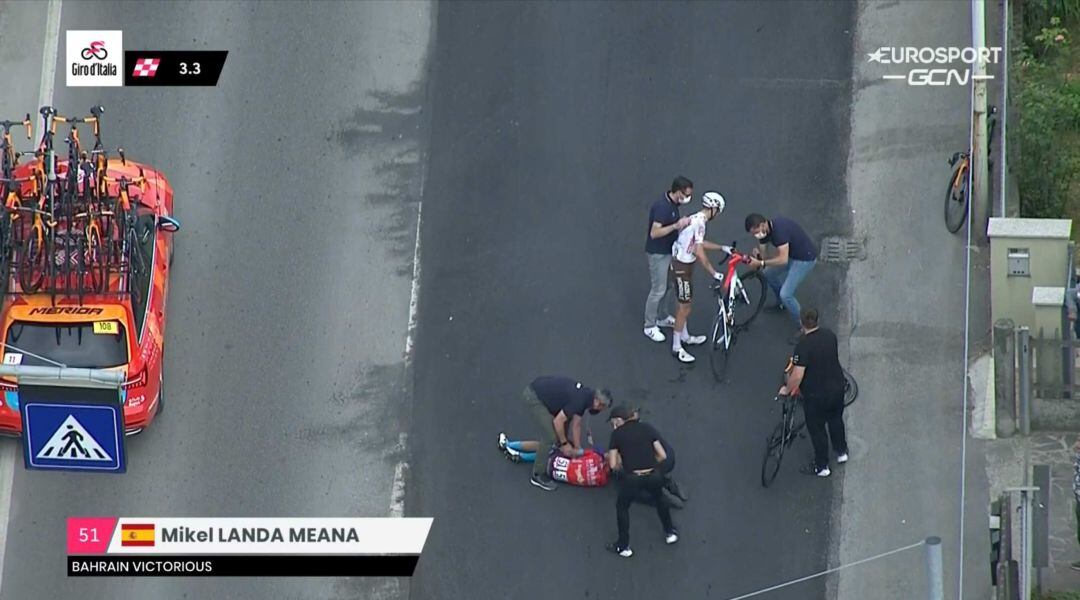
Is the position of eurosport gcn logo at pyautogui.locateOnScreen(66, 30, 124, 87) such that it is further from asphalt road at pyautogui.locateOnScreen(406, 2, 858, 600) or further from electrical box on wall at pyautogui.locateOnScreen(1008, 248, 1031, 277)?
electrical box on wall at pyautogui.locateOnScreen(1008, 248, 1031, 277)

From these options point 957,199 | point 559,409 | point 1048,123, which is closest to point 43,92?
point 559,409

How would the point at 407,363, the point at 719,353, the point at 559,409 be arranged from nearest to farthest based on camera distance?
the point at 559,409
the point at 719,353
the point at 407,363

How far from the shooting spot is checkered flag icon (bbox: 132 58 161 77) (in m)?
26.5

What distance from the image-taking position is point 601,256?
2452cm

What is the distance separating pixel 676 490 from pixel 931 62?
718 cm

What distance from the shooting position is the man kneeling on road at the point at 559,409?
21.8 meters

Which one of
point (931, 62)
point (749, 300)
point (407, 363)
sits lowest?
point (407, 363)

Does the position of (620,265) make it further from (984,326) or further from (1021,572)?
(1021,572)

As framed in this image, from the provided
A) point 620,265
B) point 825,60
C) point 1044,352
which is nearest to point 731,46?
point 825,60

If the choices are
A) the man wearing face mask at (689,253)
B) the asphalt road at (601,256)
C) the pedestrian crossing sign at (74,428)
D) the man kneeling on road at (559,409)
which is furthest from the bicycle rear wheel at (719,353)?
the pedestrian crossing sign at (74,428)

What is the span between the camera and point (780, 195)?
2477 cm

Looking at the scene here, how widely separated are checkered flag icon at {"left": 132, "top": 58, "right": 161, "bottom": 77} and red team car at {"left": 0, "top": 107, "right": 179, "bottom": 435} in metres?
2.50

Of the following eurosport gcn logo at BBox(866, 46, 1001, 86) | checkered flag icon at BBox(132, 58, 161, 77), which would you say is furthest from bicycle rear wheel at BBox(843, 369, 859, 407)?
checkered flag icon at BBox(132, 58, 161, 77)

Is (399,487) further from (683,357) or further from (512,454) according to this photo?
(683,357)
